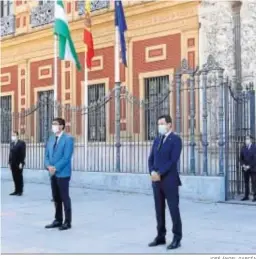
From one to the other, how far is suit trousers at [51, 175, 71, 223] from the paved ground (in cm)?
33

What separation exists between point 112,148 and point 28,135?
471 cm

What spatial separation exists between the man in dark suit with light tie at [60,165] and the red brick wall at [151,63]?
23.7 ft

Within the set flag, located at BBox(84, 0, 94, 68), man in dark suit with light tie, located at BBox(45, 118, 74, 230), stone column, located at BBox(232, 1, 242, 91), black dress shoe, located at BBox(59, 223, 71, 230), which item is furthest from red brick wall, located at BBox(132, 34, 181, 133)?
black dress shoe, located at BBox(59, 223, 71, 230)

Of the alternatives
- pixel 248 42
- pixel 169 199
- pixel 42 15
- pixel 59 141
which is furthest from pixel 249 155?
pixel 42 15

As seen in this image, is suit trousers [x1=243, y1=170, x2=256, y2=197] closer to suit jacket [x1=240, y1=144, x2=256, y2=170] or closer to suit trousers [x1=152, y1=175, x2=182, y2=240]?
suit jacket [x1=240, y1=144, x2=256, y2=170]

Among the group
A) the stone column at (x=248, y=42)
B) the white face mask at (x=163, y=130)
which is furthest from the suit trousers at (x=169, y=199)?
the stone column at (x=248, y=42)

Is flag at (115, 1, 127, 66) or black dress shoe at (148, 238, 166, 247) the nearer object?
black dress shoe at (148, 238, 166, 247)

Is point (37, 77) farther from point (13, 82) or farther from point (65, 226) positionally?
point (65, 226)

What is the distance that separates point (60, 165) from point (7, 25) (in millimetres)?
16274

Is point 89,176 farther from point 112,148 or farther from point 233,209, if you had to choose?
point 233,209

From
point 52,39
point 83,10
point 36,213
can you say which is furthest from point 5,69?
point 36,213

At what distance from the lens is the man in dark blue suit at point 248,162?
13.5 metres

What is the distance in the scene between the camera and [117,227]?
991 centimetres

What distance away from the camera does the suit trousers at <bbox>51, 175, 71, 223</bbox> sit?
377 inches
